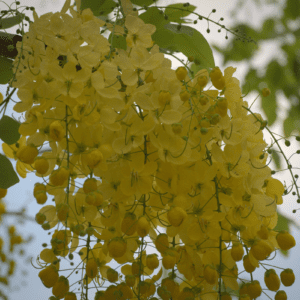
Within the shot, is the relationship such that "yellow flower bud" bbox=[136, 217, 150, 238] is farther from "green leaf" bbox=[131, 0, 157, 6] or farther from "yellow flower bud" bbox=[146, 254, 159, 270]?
"green leaf" bbox=[131, 0, 157, 6]

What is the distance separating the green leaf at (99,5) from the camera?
0.60 meters

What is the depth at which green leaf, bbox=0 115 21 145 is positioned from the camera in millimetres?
512

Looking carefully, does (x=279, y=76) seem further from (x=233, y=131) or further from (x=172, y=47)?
(x=233, y=131)

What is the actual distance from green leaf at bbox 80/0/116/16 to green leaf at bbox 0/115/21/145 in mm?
235

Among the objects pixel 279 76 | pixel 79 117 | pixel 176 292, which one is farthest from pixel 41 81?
pixel 279 76

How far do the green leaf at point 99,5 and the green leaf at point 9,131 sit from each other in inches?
9.2

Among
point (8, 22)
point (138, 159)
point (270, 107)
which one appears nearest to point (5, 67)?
point (8, 22)

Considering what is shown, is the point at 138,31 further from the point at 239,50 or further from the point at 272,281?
the point at 239,50

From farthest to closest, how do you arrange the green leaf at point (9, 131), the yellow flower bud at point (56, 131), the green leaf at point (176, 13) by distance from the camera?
1. the green leaf at point (176, 13)
2. the green leaf at point (9, 131)
3. the yellow flower bud at point (56, 131)

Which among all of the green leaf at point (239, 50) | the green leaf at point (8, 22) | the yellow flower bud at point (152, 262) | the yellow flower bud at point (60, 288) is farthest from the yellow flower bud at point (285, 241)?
the green leaf at point (239, 50)

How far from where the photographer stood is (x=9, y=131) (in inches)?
20.3

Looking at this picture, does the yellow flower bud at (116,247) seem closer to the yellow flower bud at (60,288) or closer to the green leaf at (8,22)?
the yellow flower bud at (60,288)

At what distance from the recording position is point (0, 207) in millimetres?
1132

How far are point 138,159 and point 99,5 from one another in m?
0.33
